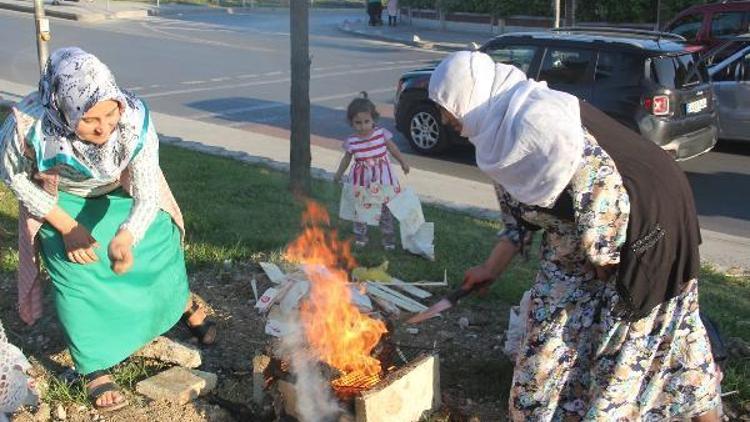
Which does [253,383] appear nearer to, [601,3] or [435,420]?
[435,420]

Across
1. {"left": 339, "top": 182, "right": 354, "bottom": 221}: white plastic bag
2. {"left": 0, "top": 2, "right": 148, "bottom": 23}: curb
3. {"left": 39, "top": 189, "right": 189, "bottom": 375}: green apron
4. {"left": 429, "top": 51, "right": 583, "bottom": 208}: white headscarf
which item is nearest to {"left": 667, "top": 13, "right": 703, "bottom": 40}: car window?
{"left": 339, "top": 182, "right": 354, "bottom": 221}: white plastic bag

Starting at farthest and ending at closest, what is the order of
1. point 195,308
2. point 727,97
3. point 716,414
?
point 727,97
point 195,308
point 716,414

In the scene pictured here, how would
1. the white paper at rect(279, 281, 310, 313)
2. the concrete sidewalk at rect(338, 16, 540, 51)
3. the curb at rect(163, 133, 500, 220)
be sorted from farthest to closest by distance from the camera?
the concrete sidewalk at rect(338, 16, 540, 51)
the curb at rect(163, 133, 500, 220)
the white paper at rect(279, 281, 310, 313)

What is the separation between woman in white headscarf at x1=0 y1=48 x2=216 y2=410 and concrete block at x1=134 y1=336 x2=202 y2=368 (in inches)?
5.4

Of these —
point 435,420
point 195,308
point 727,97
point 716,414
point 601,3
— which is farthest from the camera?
point 601,3

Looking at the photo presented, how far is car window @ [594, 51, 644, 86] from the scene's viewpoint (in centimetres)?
917

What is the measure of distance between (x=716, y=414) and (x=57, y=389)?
309 cm

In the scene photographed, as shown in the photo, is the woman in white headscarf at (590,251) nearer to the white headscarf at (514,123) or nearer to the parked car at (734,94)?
the white headscarf at (514,123)

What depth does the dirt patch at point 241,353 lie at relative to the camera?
373cm

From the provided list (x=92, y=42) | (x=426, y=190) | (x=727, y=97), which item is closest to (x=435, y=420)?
(x=426, y=190)

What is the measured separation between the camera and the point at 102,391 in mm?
3771

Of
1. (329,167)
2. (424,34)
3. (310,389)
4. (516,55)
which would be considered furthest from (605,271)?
(424,34)

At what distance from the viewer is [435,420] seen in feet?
11.8

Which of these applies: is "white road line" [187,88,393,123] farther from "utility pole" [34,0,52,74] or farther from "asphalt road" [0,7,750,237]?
"utility pole" [34,0,52,74]
